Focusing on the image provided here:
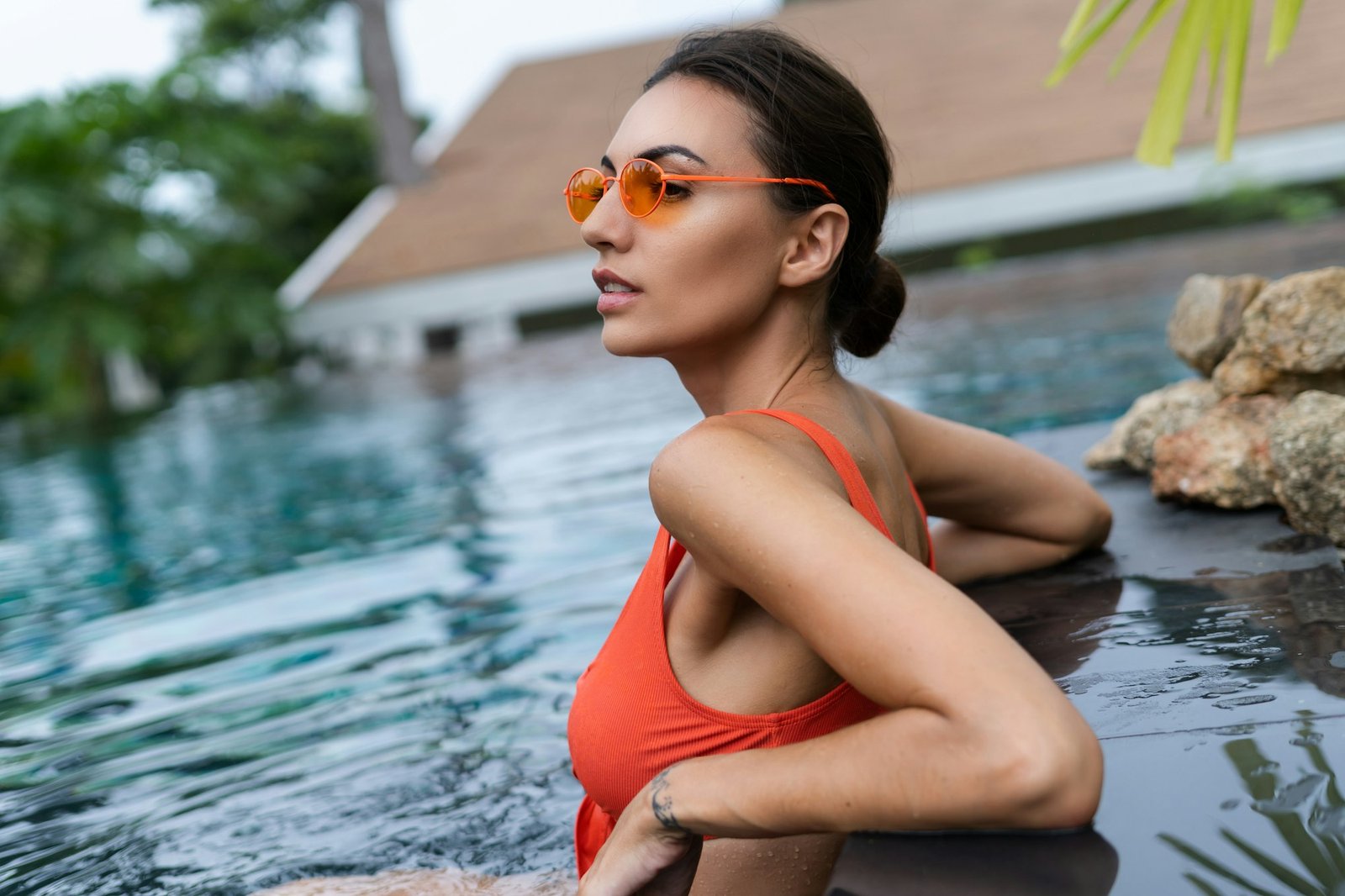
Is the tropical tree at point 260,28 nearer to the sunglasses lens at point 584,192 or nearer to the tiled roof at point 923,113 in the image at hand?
the tiled roof at point 923,113

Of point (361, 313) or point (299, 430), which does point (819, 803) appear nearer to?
point (299, 430)

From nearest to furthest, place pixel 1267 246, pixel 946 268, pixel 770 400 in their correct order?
pixel 770 400
pixel 1267 246
pixel 946 268

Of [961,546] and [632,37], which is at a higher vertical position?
[632,37]

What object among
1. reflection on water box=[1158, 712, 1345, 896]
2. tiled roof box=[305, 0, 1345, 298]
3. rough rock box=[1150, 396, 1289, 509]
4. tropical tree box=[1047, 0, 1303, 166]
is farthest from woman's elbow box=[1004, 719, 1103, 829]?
tiled roof box=[305, 0, 1345, 298]

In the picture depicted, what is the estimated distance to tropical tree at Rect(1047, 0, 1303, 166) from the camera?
2652mm

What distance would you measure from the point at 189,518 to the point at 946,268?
1338cm

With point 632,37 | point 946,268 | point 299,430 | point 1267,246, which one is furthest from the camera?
point 632,37

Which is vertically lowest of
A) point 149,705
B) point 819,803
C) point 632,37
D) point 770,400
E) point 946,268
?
point 946,268

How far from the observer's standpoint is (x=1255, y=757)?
1549 millimetres

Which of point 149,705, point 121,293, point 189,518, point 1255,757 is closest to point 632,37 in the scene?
point 121,293

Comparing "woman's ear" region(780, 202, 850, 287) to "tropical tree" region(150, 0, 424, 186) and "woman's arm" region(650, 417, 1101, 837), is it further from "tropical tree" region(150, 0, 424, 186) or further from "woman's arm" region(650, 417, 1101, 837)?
"tropical tree" region(150, 0, 424, 186)

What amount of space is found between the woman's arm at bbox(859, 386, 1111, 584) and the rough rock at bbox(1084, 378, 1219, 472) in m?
0.61

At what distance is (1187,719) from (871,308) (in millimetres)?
818

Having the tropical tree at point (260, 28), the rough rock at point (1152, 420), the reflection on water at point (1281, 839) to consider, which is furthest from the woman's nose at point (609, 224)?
the tropical tree at point (260, 28)
